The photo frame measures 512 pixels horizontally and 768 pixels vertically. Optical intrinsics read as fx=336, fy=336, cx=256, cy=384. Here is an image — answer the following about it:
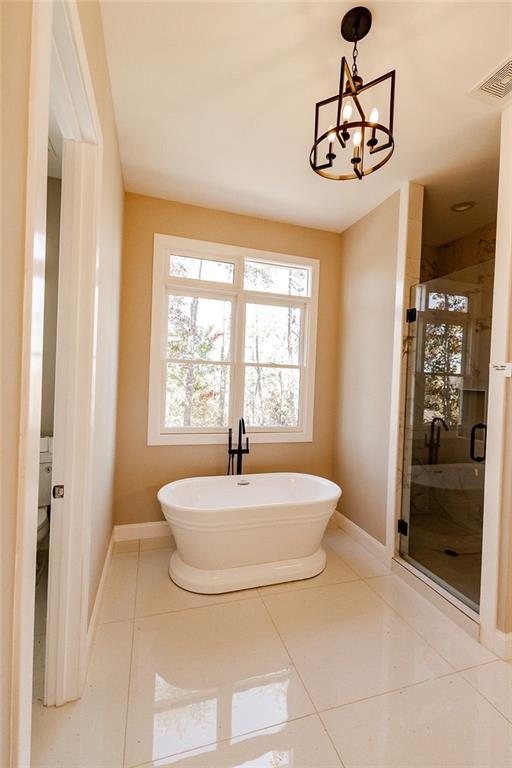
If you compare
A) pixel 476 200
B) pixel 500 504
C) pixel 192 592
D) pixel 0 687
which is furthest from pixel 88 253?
pixel 476 200

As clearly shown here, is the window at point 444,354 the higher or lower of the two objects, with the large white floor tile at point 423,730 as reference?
higher

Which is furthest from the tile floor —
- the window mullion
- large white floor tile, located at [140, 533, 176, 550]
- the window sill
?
the window mullion

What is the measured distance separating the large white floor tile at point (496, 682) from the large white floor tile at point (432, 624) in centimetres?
4

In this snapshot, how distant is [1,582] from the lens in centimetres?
58

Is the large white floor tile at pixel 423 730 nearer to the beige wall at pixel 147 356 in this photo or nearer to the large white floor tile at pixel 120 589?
the large white floor tile at pixel 120 589

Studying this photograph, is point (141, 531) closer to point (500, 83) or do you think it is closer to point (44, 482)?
point (44, 482)

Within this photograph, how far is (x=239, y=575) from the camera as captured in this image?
2.24 metres

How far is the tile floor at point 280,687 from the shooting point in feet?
4.10

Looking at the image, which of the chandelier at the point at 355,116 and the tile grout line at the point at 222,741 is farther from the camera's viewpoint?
the chandelier at the point at 355,116

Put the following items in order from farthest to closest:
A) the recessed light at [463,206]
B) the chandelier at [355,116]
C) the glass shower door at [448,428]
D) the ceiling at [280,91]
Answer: the recessed light at [463,206]
the glass shower door at [448,428]
the ceiling at [280,91]
the chandelier at [355,116]

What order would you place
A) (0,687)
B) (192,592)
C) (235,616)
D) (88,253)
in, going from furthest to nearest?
(192,592)
(235,616)
(88,253)
(0,687)

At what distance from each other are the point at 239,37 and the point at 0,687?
2289mm

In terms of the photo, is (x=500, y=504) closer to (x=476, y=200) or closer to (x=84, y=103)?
(x=476, y=200)

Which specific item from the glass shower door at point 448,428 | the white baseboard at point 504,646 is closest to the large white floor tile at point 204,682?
the white baseboard at point 504,646
